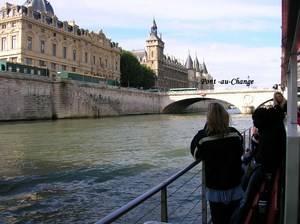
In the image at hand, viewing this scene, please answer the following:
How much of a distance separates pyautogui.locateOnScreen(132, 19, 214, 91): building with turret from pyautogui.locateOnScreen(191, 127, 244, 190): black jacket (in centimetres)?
8366

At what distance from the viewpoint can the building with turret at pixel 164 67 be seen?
101250 mm

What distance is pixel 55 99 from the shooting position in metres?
41.9

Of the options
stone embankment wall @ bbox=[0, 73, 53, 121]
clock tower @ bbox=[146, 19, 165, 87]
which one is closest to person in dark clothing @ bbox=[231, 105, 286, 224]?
stone embankment wall @ bbox=[0, 73, 53, 121]

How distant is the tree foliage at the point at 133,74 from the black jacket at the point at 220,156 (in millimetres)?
70966

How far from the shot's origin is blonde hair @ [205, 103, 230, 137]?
3158 mm

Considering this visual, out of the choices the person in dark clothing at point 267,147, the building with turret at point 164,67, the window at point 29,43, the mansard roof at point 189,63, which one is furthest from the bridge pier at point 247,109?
the mansard roof at point 189,63

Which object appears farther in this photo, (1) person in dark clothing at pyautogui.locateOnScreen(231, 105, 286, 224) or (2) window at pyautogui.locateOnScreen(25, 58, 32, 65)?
(2) window at pyautogui.locateOnScreen(25, 58, 32, 65)

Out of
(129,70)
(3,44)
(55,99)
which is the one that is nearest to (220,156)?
(55,99)

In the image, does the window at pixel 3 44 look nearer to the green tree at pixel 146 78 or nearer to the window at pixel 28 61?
the window at pixel 28 61

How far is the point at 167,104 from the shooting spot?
65312mm

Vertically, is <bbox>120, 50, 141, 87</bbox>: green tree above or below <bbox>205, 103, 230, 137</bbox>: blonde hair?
above

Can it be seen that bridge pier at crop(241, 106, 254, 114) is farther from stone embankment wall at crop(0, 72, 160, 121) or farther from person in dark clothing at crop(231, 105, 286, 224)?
person in dark clothing at crop(231, 105, 286, 224)

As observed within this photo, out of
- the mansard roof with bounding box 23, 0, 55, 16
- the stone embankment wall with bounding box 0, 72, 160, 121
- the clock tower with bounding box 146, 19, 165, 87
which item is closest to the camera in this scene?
the stone embankment wall with bounding box 0, 72, 160, 121

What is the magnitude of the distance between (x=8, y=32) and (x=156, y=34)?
193 feet
